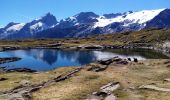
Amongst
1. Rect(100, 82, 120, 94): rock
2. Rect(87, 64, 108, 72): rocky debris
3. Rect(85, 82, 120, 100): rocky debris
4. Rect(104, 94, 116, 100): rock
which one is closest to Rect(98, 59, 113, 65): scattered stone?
Rect(87, 64, 108, 72): rocky debris

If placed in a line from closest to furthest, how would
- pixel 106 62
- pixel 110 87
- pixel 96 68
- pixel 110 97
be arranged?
pixel 110 97 < pixel 110 87 < pixel 96 68 < pixel 106 62

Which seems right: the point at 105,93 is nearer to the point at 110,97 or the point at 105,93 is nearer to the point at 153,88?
the point at 110,97

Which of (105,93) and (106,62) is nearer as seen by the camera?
(105,93)

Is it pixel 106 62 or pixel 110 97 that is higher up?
pixel 106 62

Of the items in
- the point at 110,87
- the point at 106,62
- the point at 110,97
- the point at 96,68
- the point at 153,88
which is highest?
the point at 106,62

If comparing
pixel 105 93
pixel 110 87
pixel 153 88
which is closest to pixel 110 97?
pixel 105 93

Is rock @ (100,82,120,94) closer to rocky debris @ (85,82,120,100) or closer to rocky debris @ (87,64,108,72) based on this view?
rocky debris @ (85,82,120,100)

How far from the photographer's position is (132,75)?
66.7m

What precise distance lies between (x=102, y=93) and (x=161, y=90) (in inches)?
355

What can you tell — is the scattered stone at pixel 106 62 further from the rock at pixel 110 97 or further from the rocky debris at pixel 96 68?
the rock at pixel 110 97

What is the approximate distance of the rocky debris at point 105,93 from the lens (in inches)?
1893

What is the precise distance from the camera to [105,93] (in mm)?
50000

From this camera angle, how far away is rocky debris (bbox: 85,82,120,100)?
48.1m

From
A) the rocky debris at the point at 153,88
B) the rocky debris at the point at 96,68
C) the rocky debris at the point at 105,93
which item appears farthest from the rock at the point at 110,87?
the rocky debris at the point at 96,68
